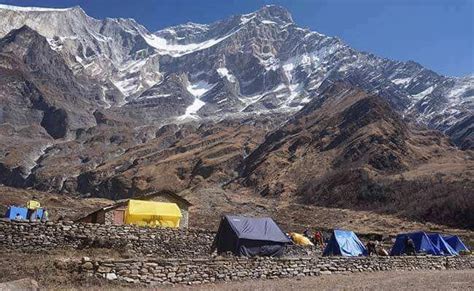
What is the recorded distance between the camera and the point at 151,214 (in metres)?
30.4

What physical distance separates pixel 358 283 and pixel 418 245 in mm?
13043

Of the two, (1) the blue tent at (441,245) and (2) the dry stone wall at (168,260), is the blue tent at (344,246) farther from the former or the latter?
(1) the blue tent at (441,245)

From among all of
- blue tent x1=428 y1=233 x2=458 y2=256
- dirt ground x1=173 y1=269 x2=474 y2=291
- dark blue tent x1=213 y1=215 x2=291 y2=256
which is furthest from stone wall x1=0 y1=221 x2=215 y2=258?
blue tent x1=428 y1=233 x2=458 y2=256

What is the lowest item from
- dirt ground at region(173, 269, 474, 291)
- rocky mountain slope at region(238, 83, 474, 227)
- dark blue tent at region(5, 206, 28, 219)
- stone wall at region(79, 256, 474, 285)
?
dirt ground at region(173, 269, 474, 291)

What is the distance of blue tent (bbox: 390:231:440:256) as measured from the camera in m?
29.6

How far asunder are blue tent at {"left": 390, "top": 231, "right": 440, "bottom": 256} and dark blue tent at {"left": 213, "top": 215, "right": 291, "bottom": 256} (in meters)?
8.06

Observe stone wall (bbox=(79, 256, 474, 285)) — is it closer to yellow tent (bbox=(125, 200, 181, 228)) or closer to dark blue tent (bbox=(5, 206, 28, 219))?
yellow tent (bbox=(125, 200, 181, 228))

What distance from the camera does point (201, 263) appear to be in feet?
Result: 60.5

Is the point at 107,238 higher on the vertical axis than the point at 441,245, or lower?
lower

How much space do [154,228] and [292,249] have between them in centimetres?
799

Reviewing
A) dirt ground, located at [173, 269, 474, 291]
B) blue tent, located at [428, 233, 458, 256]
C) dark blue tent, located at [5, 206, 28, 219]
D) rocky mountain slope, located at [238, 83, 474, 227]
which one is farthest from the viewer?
rocky mountain slope, located at [238, 83, 474, 227]

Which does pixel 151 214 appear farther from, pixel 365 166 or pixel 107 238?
pixel 365 166

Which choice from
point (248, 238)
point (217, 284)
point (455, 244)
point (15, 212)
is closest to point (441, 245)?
point (455, 244)

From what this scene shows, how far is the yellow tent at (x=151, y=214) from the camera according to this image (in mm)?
29938
